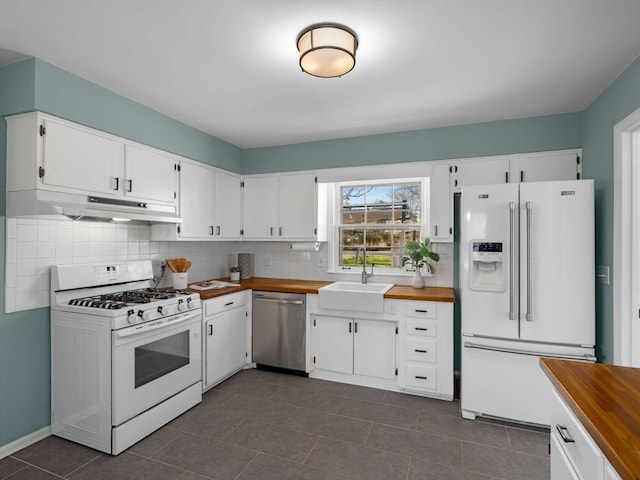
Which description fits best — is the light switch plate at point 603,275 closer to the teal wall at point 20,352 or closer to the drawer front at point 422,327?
the drawer front at point 422,327

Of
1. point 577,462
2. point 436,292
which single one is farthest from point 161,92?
point 577,462

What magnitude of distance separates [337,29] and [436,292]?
7.87 feet

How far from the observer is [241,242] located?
15.0 ft

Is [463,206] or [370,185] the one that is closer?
[463,206]

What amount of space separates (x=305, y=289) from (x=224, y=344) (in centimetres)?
95

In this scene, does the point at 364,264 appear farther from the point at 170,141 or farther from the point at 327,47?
the point at 327,47

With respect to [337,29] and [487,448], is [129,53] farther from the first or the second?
[487,448]

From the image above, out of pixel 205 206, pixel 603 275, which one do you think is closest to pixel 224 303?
pixel 205 206

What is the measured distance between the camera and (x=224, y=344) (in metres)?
3.38

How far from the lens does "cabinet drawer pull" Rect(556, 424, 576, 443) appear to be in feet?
3.85

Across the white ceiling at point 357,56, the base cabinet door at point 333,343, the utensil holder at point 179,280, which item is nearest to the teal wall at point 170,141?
the white ceiling at point 357,56

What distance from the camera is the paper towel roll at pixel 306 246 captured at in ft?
13.2

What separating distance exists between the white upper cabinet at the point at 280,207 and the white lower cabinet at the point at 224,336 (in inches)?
31.6

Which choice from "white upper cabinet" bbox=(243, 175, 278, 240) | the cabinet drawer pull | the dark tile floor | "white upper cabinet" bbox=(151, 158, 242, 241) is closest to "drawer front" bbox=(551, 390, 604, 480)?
the cabinet drawer pull
